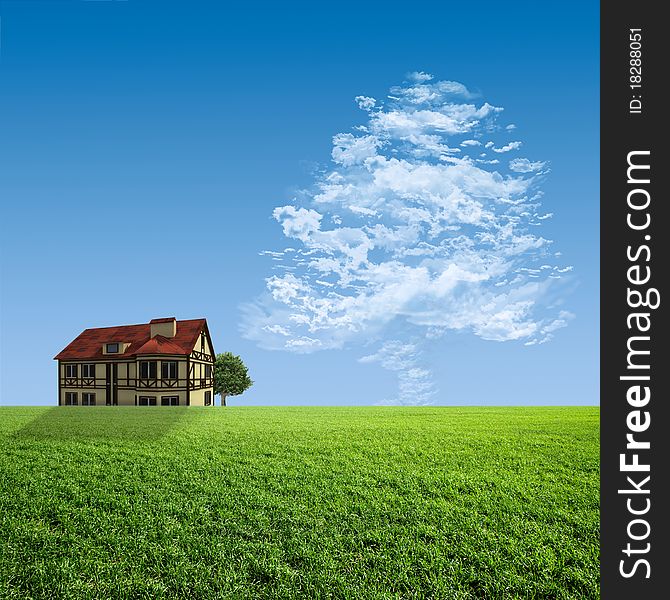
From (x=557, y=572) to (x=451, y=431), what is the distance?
8.07m

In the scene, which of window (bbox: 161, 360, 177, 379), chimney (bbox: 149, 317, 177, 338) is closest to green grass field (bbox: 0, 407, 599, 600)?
window (bbox: 161, 360, 177, 379)

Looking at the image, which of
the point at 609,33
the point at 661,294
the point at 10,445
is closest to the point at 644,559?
the point at 661,294

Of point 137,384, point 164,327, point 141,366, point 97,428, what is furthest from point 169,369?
point 97,428

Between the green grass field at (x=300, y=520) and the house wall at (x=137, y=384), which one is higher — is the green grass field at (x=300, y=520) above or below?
above

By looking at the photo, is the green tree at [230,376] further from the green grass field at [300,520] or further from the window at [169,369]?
the green grass field at [300,520]

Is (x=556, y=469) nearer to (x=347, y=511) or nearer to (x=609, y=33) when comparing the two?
(x=347, y=511)

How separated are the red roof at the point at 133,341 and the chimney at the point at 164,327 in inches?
Result: 7.2

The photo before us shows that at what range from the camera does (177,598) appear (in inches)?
179

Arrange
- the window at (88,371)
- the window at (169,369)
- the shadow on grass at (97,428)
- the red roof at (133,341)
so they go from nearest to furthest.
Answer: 1. the shadow on grass at (97,428)
2. the window at (169,369)
3. the red roof at (133,341)
4. the window at (88,371)

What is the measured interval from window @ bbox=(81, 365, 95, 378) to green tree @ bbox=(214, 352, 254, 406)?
683 cm

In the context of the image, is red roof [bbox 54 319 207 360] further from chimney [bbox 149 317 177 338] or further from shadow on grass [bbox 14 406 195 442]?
shadow on grass [bbox 14 406 195 442]

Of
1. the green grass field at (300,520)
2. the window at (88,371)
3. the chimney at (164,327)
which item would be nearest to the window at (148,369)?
the chimney at (164,327)

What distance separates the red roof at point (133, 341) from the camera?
26.0 meters

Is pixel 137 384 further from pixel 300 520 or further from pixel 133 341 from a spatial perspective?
pixel 300 520
